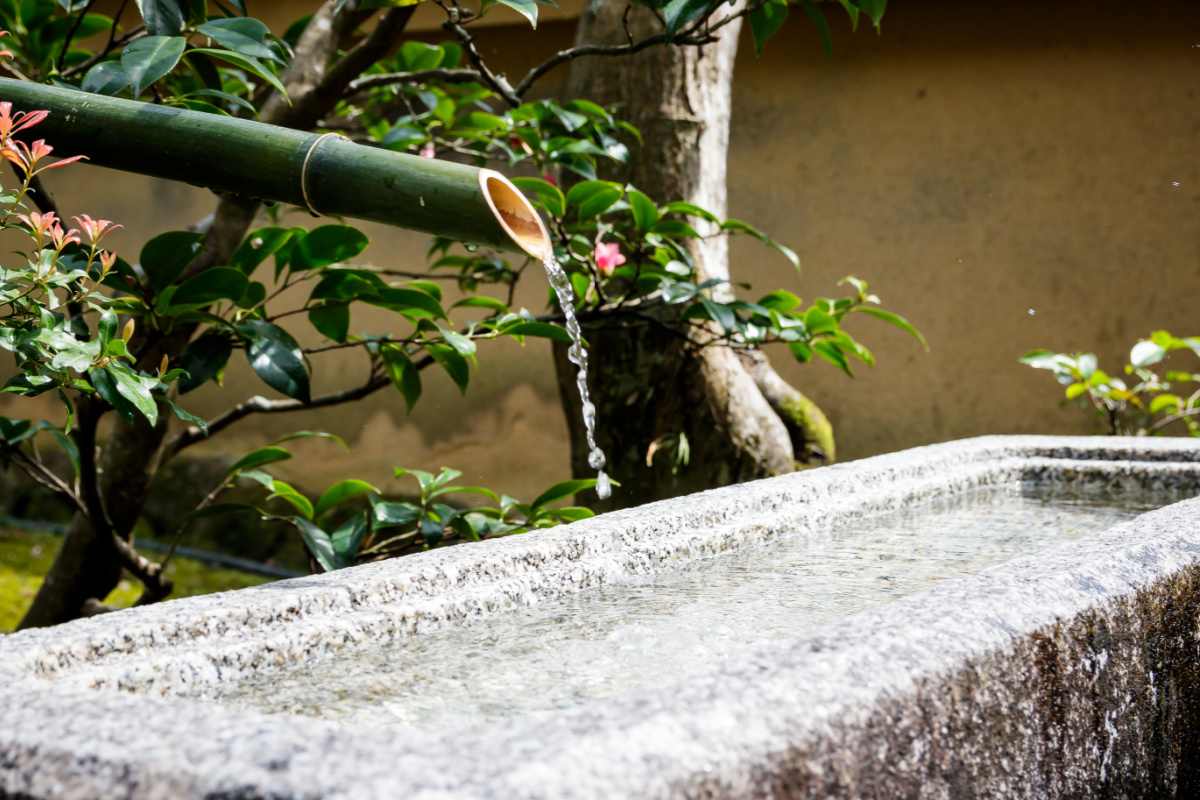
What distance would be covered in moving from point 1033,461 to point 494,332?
1178 mm

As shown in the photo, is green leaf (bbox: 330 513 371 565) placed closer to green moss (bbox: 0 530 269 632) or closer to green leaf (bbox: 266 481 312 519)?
green leaf (bbox: 266 481 312 519)

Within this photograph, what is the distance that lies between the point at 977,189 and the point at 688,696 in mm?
3287

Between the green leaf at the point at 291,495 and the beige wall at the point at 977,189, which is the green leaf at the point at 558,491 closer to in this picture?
the green leaf at the point at 291,495

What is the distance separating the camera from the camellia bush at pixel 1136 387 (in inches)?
120

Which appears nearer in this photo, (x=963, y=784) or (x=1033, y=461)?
(x=963, y=784)

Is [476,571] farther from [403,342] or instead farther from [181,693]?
[403,342]

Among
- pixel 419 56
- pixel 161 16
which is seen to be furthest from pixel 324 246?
pixel 419 56

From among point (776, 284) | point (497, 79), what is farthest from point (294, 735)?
point (776, 284)

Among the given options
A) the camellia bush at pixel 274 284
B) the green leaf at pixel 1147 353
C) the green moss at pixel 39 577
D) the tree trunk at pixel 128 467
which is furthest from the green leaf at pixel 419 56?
the green moss at pixel 39 577

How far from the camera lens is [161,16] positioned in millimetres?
1433

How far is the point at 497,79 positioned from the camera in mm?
1844

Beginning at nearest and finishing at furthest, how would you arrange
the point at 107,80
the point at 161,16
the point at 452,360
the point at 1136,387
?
the point at 107,80
the point at 161,16
the point at 452,360
the point at 1136,387

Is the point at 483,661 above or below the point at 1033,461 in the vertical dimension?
above

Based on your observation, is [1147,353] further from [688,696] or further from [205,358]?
[688,696]
